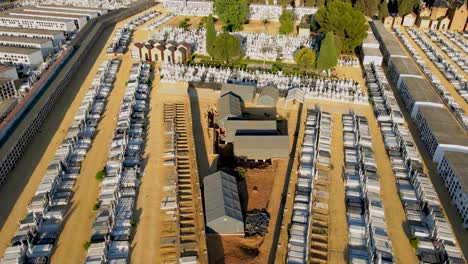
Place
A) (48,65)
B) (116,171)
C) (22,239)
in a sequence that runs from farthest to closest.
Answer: (48,65) → (116,171) → (22,239)

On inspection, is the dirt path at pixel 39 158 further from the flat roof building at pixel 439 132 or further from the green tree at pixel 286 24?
the green tree at pixel 286 24

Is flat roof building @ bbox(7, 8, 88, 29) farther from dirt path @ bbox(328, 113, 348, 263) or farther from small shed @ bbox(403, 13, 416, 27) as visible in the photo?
small shed @ bbox(403, 13, 416, 27)

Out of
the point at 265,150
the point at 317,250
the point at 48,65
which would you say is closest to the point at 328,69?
the point at 265,150

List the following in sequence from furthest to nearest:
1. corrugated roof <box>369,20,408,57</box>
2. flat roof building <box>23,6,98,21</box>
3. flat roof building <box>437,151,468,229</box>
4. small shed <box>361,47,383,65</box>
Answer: flat roof building <box>23,6,98,21</box> → corrugated roof <box>369,20,408,57</box> → small shed <box>361,47,383,65</box> → flat roof building <box>437,151,468,229</box>

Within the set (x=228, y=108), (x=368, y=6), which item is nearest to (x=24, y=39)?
(x=228, y=108)

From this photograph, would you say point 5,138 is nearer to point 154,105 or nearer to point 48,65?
point 154,105

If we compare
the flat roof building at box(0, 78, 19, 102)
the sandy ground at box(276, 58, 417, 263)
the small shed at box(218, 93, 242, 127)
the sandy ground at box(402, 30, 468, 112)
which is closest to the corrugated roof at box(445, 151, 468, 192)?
the sandy ground at box(276, 58, 417, 263)
